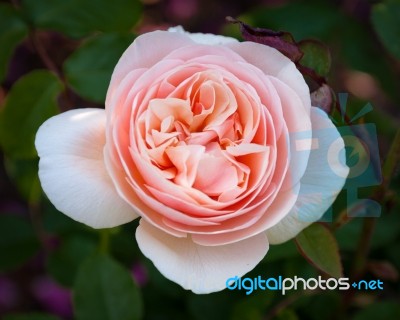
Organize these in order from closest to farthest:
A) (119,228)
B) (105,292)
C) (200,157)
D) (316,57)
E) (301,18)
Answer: (200,157)
(316,57)
(105,292)
(119,228)
(301,18)

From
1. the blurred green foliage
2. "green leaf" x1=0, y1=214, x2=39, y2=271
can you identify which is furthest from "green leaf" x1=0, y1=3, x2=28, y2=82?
"green leaf" x1=0, y1=214, x2=39, y2=271

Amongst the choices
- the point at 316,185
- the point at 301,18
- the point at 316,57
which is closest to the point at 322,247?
the point at 316,185

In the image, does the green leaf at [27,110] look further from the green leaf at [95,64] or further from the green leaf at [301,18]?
the green leaf at [301,18]

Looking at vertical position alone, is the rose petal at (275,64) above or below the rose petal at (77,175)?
above

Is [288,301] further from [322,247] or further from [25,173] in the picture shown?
[25,173]

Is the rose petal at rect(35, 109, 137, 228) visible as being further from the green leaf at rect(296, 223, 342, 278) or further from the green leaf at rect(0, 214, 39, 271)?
the green leaf at rect(0, 214, 39, 271)

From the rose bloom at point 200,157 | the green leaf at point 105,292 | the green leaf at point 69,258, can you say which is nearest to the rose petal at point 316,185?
the rose bloom at point 200,157
